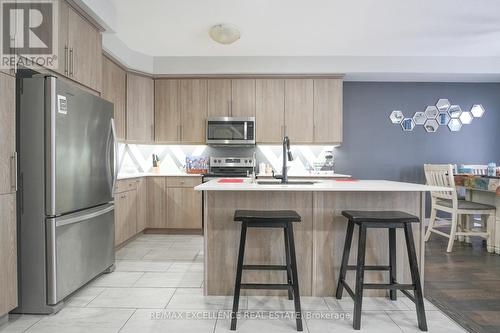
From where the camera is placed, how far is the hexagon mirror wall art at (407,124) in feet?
16.2

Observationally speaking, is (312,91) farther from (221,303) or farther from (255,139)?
(221,303)

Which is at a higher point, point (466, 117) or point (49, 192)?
point (466, 117)

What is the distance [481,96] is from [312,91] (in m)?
2.96

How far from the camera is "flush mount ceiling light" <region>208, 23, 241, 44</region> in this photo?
331 centimetres

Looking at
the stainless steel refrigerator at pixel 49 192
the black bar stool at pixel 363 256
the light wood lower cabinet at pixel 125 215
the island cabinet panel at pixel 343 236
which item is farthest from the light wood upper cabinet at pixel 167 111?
the black bar stool at pixel 363 256

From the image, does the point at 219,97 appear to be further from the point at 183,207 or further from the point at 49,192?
the point at 49,192

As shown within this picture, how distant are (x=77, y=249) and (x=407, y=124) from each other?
195 inches

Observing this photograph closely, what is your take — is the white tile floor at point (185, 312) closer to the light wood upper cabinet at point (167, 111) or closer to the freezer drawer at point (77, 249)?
the freezer drawer at point (77, 249)

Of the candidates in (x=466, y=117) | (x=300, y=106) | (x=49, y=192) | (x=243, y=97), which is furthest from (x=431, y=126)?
(x=49, y=192)

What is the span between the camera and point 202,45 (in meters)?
4.05

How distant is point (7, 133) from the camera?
6.13 ft

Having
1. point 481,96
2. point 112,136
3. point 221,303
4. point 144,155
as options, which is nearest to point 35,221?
point 112,136

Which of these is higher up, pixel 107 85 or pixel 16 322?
pixel 107 85

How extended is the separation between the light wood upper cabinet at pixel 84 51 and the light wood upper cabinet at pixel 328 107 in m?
3.00
